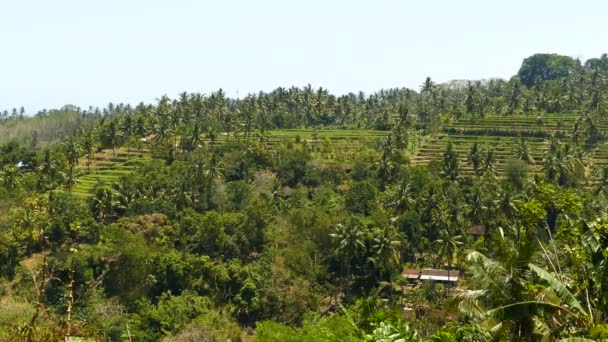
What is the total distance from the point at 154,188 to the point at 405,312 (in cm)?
3369

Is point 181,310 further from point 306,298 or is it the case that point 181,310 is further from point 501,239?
point 501,239

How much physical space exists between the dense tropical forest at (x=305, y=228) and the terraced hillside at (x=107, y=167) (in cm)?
47

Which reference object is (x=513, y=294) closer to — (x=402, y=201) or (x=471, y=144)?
(x=402, y=201)

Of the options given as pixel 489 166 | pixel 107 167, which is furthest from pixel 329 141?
pixel 107 167

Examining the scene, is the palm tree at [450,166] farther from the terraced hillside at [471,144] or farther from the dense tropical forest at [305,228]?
the terraced hillside at [471,144]

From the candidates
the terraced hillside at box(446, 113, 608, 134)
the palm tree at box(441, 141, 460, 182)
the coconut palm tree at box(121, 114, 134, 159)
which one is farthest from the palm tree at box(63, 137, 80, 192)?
the terraced hillside at box(446, 113, 608, 134)

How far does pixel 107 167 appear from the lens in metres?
83.7

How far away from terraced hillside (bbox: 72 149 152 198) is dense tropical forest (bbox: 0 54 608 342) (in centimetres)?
47

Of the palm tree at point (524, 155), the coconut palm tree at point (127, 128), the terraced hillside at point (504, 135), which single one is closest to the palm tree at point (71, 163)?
the coconut palm tree at point (127, 128)

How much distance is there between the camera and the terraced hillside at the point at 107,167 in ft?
248

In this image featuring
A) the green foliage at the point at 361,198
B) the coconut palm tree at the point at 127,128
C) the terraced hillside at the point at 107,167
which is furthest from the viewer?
the coconut palm tree at the point at 127,128

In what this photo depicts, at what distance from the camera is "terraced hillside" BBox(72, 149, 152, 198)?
75.5 metres

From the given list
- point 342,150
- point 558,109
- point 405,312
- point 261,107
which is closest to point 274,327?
point 405,312

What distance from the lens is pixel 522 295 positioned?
13.0 metres
